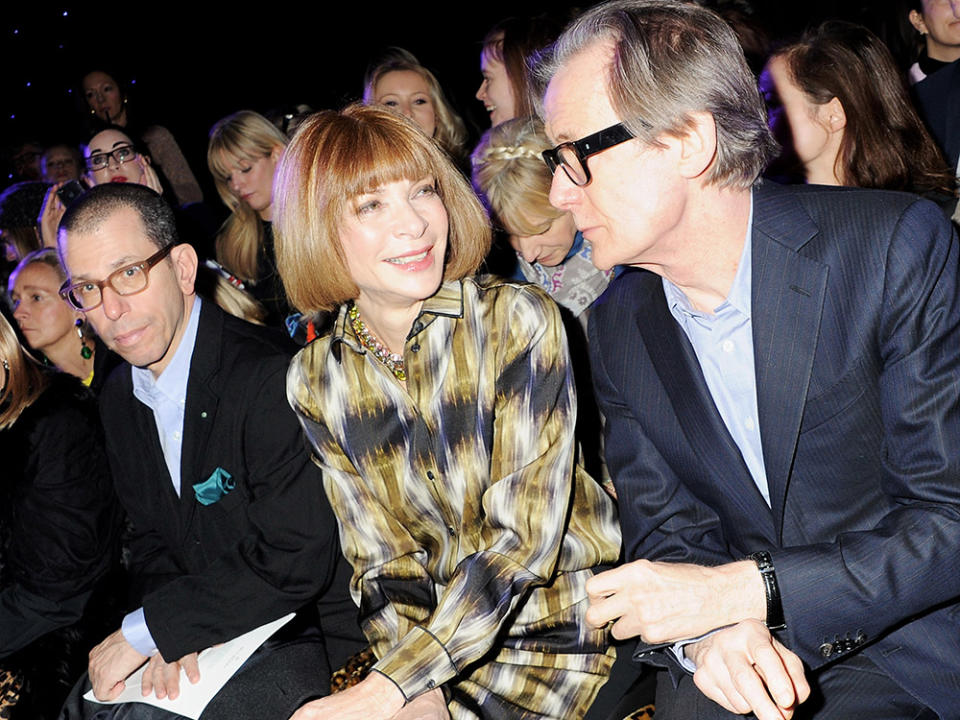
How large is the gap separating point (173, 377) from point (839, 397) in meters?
1.86

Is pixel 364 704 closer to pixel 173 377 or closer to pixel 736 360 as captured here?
pixel 736 360

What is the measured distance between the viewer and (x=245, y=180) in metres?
4.84

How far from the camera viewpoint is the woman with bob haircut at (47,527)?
274cm

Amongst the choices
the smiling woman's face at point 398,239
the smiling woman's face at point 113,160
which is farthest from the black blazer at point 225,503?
the smiling woman's face at point 113,160

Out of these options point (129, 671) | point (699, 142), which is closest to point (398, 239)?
point (699, 142)

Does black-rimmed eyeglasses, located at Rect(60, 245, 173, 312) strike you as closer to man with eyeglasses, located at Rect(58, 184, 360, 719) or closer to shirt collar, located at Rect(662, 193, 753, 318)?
man with eyeglasses, located at Rect(58, 184, 360, 719)

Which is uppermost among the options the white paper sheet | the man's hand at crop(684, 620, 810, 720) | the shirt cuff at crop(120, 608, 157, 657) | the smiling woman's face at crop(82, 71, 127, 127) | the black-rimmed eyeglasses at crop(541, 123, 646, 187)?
the smiling woman's face at crop(82, 71, 127, 127)

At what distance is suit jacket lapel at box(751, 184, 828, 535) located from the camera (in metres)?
1.72

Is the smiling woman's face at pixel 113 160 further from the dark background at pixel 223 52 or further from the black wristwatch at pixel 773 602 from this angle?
the black wristwatch at pixel 773 602

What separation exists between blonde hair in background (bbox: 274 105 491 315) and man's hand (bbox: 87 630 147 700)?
105 cm

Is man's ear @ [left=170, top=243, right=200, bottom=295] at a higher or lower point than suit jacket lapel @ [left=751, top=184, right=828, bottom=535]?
higher

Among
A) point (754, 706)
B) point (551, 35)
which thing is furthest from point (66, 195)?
point (754, 706)

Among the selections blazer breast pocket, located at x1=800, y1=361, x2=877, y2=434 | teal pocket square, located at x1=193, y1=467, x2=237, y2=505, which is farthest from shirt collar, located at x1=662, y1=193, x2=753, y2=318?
teal pocket square, located at x1=193, y1=467, x2=237, y2=505

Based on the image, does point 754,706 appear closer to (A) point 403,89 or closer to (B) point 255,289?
(B) point 255,289
